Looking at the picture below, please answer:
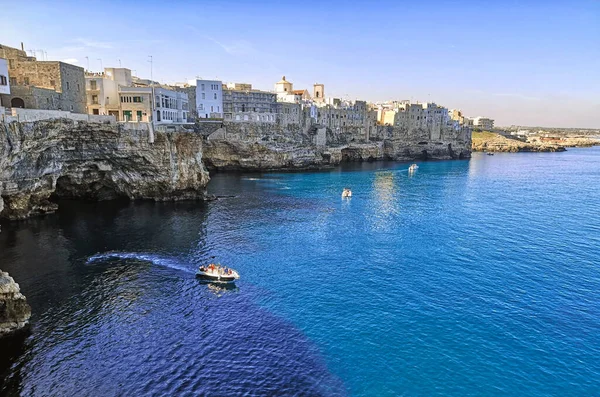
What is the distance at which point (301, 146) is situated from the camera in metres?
107

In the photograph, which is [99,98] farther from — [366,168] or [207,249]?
[366,168]

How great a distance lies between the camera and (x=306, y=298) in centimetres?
3022

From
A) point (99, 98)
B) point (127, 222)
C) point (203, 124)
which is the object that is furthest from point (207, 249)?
point (203, 124)

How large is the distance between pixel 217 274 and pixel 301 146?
3056 inches

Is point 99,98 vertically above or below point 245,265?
above

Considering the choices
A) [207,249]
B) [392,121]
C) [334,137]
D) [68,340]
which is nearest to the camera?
[68,340]

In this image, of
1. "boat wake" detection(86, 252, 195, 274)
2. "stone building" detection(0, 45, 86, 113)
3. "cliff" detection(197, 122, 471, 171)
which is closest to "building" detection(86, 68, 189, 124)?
"stone building" detection(0, 45, 86, 113)

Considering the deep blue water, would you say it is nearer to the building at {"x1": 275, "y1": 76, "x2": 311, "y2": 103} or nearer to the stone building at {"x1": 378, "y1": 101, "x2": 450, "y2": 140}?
the building at {"x1": 275, "y1": 76, "x2": 311, "y2": 103}

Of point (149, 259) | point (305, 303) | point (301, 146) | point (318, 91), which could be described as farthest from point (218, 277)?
point (318, 91)

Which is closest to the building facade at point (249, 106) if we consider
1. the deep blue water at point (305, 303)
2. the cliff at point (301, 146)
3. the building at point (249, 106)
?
the building at point (249, 106)

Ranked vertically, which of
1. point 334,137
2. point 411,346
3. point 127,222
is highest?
point 334,137

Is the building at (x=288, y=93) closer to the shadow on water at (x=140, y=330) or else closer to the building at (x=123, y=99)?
the building at (x=123, y=99)

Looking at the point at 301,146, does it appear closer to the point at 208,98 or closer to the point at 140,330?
the point at 208,98

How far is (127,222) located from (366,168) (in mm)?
78344
